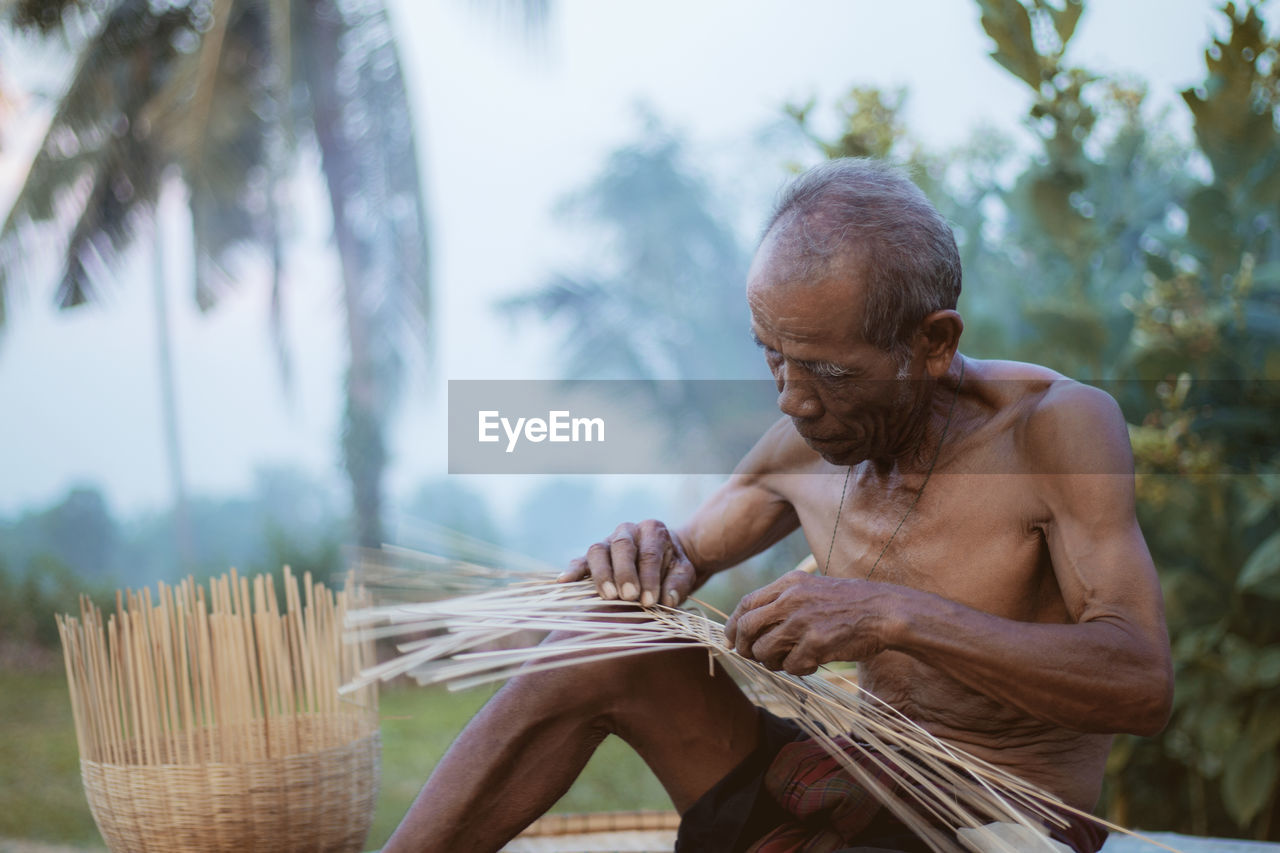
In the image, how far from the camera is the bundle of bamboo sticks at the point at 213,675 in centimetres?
173

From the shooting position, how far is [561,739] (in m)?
1.46

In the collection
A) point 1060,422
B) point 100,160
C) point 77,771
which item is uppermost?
point 100,160

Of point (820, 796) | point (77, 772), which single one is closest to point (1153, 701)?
point (820, 796)

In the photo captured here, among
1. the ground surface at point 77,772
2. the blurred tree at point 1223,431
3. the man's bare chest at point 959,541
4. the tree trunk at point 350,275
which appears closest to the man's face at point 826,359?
the man's bare chest at point 959,541

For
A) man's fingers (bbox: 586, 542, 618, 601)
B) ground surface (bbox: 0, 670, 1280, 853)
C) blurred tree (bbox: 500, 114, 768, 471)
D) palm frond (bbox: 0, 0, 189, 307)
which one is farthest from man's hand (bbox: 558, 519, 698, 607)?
palm frond (bbox: 0, 0, 189, 307)

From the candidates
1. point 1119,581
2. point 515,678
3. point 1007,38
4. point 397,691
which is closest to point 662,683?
point 515,678

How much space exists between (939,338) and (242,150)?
305 inches

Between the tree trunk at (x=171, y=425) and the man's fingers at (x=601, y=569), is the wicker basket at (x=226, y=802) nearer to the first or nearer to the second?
the man's fingers at (x=601, y=569)

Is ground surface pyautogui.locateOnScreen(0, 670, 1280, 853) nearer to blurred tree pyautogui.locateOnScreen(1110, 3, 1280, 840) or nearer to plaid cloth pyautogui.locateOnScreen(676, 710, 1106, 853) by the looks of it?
blurred tree pyautogui.locateOnScreen(1110, 3, 1280, 840)

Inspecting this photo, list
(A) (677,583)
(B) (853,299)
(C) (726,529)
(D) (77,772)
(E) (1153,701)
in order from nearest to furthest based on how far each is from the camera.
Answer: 1. (E) (1153,701)
2. (B) (853,299)
3. (A) (677,583)
4. (C) (726,529)
5. (D) (77,772)

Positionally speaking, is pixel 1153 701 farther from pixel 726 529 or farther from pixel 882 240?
pixel 726 529

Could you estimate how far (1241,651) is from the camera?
2381mm

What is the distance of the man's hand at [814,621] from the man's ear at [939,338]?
0.34 metres

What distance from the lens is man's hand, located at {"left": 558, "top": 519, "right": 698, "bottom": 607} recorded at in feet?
4.73
